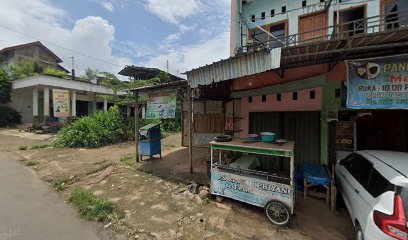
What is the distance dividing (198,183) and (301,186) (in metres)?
2.85

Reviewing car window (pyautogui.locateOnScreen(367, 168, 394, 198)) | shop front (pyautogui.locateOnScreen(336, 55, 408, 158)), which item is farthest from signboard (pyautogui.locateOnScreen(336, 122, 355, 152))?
car window (pyautogui.locateOnScreen(367, 168, 394, 198))

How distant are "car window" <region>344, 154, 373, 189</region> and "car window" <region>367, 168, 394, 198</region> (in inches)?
6.1

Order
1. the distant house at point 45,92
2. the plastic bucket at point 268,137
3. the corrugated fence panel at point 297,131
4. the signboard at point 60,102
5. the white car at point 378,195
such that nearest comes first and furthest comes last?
the white car at point 378,195 → the plastic bucket at point 268,137 → the corrugated fence panel at point 297,131 → the signboard at point 60,102 → the distant house at point 45,92

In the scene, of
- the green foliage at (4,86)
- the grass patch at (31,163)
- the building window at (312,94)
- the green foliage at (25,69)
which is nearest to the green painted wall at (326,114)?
the building window at (312,94)

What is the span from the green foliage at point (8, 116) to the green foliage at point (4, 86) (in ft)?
3.32

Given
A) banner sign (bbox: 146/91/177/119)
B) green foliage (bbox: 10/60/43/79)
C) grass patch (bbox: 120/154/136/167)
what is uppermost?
green foliage (bbox: 10/60/43/79)

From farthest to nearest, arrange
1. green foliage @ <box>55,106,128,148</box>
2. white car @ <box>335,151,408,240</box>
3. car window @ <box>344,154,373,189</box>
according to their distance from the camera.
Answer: green foliage @ <box>55,106,128,148</box> → car window @ <box>344,154,373,189</box> → white car @ <box>335,151,408,240</box>

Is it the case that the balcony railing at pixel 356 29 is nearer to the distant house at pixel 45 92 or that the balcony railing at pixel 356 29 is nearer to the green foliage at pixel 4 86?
the distant house at pixel 45 92

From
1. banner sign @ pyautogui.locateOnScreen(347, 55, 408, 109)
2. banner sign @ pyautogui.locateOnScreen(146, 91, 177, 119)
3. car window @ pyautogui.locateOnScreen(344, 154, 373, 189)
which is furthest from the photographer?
banner sign @ pyautogui.locateOnScreen(146, 91, 177, 119)

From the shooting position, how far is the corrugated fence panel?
5746mm

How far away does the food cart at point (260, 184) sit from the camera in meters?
3.63

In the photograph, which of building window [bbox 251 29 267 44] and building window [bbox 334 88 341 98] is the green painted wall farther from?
building window [bbox 251 29 267 44]

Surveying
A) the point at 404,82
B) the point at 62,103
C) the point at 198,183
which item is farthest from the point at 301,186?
the point at 62,103

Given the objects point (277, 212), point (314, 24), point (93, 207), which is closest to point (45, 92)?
point (93, 207)
